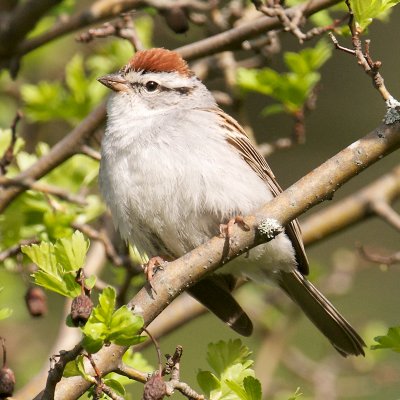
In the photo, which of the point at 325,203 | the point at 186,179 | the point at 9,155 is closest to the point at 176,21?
the point at 186,179

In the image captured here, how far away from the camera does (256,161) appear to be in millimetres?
4297

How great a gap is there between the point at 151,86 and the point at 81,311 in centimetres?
209

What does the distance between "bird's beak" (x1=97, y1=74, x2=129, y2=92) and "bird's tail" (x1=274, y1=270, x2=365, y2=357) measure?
118 cm

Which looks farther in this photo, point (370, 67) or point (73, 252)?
point (370, 67)

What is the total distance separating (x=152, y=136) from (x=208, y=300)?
2.57 feet

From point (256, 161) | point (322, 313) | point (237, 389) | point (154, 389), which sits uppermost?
point (154, 389)

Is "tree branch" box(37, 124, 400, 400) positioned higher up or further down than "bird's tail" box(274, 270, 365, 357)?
higher up

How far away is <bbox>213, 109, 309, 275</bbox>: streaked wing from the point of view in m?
4.17

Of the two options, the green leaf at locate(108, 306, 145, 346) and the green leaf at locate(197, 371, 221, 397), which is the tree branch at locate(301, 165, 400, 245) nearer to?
the green leaf at locate(197, 371, 221, 397)

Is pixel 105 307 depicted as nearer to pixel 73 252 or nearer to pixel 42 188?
pixel 73 252

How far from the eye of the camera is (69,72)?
4.73 meters

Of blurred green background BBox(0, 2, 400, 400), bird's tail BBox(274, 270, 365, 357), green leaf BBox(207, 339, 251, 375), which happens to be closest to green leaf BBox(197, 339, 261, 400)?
green leaf BBox(207, 339, 251, 375)

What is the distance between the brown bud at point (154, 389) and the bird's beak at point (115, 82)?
2.07 metres

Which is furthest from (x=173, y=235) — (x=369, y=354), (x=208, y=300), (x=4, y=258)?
(x=369, y=354)
